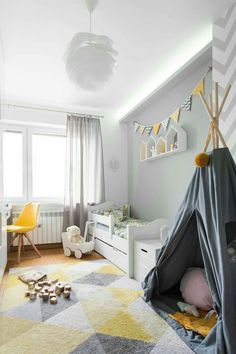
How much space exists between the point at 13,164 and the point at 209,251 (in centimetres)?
370

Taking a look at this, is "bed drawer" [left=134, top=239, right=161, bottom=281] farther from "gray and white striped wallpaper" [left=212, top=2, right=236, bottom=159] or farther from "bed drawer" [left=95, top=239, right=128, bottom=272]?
Result: "gray and white striped wallpaper" [left=212, top=2, right=236, bottom=159]

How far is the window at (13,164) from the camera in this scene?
4.35 m

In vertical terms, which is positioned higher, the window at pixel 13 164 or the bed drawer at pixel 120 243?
the window at pixel 13 164

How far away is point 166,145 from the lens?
331 centimetres

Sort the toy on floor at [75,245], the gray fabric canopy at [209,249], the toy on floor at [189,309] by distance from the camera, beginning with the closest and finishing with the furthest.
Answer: the gray fabric canopy at [209,249], the toy on floor at [189,309], the toy on floor at [75,245]

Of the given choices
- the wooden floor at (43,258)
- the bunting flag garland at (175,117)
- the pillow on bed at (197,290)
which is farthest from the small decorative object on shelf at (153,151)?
the pillow on bed at (197,290)

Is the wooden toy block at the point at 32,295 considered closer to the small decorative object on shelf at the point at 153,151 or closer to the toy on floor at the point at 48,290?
the toy on floor at the point at 48,290

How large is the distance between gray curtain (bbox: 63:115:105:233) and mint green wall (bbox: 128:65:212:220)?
0.63 m

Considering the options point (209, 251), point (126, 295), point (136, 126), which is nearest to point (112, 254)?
point (126, 295)

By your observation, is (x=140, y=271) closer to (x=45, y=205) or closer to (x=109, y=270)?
(x=109, y=270)

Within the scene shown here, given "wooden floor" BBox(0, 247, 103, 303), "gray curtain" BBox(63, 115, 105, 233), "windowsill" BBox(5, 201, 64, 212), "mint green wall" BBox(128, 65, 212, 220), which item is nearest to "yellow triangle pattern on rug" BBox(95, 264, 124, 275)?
"wooden floor" BBox(0, 247, 103, 303)

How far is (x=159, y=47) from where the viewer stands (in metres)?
2.78

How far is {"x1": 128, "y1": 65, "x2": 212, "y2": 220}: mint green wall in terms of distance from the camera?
2.88 metres

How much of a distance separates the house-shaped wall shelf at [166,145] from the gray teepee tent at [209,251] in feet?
3.03
